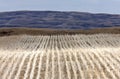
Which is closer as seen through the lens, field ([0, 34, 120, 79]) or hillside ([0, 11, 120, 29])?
field ([0, 34, 120, 79])

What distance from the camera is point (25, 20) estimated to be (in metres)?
140

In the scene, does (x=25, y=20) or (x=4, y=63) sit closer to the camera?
(x=4, y=63)

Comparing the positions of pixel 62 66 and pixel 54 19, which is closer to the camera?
pixel 62 66

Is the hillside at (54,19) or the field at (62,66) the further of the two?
the hillside at (54,19)

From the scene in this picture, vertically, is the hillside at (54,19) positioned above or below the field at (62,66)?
below

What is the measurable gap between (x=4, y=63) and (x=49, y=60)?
6.59 ft

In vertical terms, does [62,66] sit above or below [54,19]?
above

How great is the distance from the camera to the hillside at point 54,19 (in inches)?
5162

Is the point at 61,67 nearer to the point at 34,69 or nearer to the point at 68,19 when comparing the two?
the point at 34,69

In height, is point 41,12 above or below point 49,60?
below

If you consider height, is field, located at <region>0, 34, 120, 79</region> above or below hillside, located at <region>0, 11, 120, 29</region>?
above

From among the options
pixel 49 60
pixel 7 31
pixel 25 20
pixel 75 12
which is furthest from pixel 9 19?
pixel 49 60

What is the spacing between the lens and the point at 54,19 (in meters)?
142

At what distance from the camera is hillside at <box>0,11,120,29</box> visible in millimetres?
131125
